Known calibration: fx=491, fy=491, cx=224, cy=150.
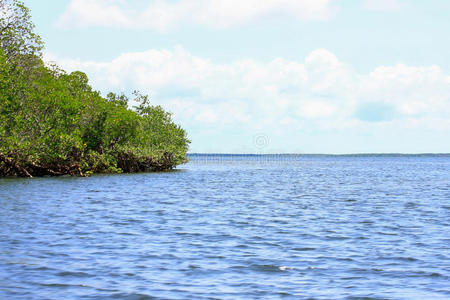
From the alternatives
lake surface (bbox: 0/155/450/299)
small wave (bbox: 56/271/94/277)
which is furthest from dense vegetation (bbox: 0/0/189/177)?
small wave (bbox: 56/271/94/277)

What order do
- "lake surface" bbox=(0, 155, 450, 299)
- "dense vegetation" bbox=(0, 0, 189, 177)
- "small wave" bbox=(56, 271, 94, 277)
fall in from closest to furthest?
"lake surface" bbox=(0, 155, 450, 299)
"small wave" bbox=(56, 271, 94, 277)
"dense vegetation" bbox=(0, 0, 189, 177)

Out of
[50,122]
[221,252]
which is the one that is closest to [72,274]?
[221,252]

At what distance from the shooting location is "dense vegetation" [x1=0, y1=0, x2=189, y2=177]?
42219 millimetres

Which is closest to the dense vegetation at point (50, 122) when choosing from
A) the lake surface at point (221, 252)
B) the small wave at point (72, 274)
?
the lake surface at point (221, 252)

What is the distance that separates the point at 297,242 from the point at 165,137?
57.3m

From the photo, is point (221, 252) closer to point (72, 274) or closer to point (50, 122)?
point (72, 274)

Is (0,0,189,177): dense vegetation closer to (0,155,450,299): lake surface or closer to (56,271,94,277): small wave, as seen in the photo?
(0,155,450,299): lake surface

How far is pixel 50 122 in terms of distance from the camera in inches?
1788

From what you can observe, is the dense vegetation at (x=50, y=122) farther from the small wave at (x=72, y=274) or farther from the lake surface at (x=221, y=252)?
the small wave at (x=72, y=274)

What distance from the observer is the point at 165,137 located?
72375 millimetres

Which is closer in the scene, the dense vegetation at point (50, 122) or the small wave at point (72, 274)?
the small wave at point (72, 274)

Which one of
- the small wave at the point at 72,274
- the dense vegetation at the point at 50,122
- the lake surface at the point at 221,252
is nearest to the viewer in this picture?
the lake surface at the point at 221,252

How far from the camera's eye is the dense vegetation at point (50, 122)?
42219 mm

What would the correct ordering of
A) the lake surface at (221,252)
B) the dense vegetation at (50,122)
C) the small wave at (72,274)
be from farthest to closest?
the dense vegetation at (50,122), the small wave at (72,274), the lake surface at (221,252)
